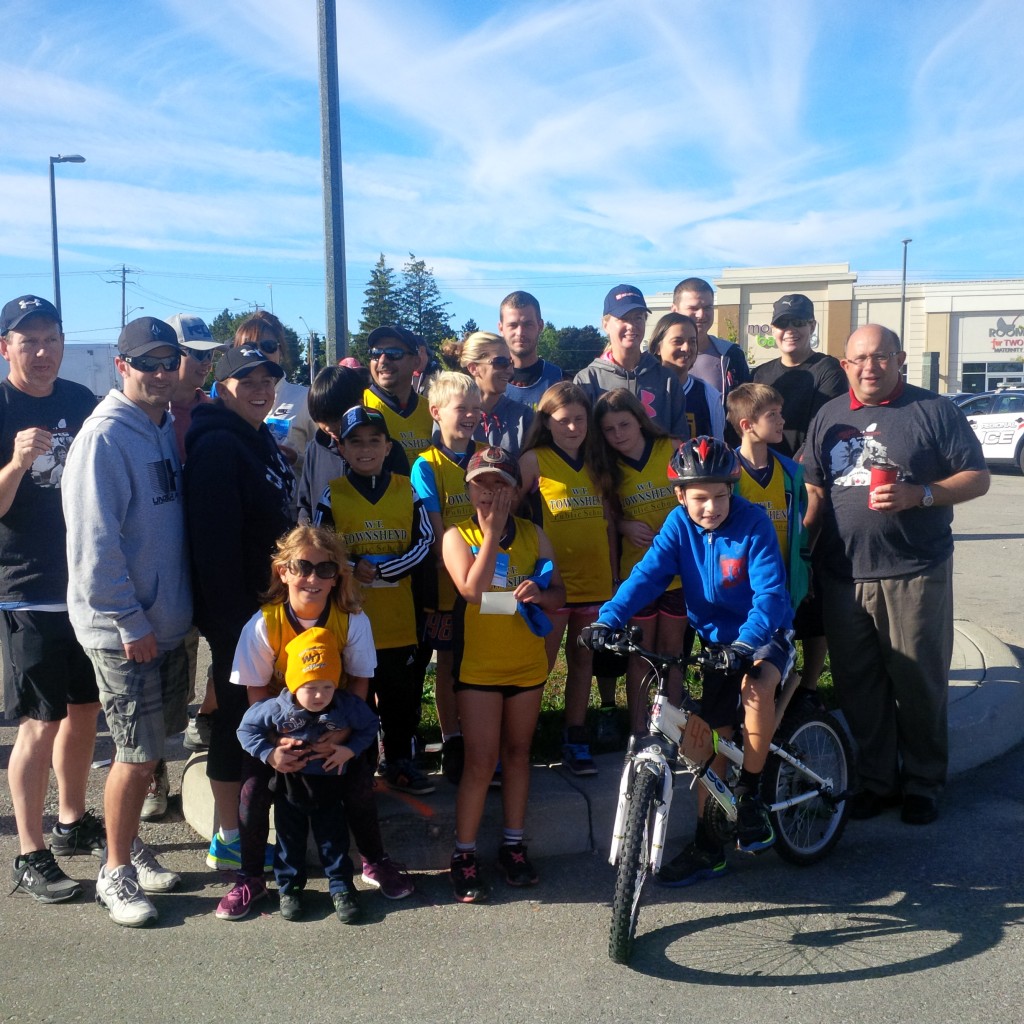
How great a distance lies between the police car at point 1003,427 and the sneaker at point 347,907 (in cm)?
2040

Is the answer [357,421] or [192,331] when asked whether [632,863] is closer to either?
[357,421]

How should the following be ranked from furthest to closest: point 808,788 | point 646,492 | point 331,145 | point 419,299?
point 419,299, point 331,145, point 646,492, point 808,788

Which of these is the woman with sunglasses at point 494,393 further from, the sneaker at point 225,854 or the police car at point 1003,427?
the police car at point 1003,427

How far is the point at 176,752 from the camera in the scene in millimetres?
5602

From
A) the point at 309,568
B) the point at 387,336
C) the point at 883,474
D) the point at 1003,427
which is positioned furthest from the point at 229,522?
the point at 1003,427

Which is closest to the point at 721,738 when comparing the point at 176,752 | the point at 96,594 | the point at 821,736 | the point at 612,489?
the point at 821,736

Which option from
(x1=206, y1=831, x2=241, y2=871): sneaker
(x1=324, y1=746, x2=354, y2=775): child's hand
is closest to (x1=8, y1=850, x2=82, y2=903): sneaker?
(x1=206, y1=831, x2=241, y2=871): sneaker

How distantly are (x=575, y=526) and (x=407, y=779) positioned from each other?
1431 millimetres

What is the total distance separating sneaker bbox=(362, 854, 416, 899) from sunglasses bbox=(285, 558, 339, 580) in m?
1.18

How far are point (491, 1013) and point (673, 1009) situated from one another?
0.58m

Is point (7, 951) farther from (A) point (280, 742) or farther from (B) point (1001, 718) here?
(B) point (1001, 718)

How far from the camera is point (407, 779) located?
452cm

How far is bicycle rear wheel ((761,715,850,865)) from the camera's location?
13.5 ft

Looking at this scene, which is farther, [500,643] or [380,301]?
[380,301]
